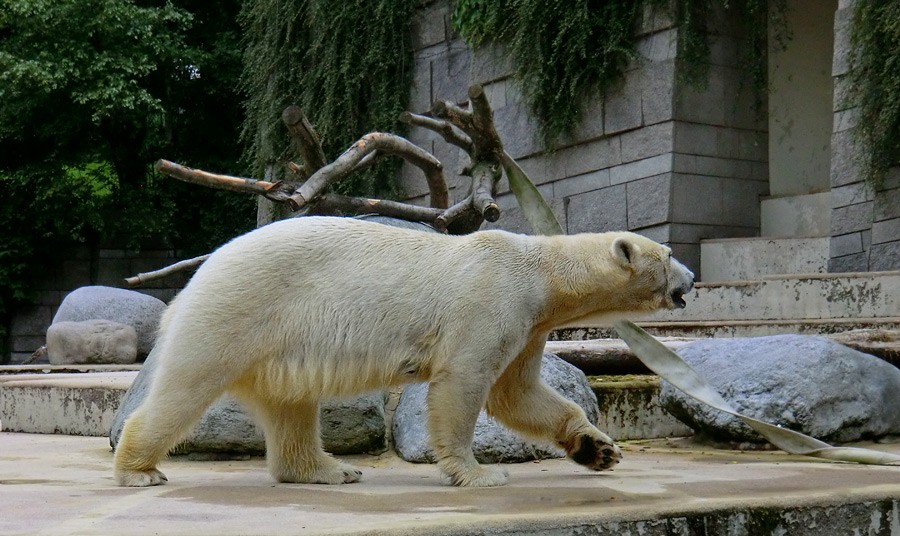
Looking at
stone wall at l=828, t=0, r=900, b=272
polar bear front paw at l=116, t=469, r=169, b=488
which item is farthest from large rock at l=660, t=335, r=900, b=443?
stone wall at l=828, t=0, r=900, b=272

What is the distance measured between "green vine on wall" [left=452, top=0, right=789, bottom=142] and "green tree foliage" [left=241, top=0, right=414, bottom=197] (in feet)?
9.67

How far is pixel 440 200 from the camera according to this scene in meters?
6.89

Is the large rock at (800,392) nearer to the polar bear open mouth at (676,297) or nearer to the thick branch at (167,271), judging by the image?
the polar bear open mouth at (676,297)

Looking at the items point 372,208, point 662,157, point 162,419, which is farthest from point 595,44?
point 162,419

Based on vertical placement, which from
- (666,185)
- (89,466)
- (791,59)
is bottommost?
(89,466)

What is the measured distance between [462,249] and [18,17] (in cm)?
1550

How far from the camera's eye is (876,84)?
8484 mm

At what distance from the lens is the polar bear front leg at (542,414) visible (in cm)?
396

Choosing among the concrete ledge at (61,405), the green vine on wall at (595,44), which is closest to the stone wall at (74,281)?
the green vine on wall at (595,44)

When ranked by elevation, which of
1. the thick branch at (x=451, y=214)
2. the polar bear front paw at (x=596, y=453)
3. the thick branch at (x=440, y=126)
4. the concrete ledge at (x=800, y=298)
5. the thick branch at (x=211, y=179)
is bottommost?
the polar bear front paw at (x=596, y=453)

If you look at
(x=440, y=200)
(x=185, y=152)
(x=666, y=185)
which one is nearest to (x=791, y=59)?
(x=666, y=185)

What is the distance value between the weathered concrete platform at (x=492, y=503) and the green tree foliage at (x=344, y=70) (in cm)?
1031

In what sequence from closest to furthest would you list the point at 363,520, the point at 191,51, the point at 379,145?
the point at 363,520
the point at 379,145
the point at 191,51

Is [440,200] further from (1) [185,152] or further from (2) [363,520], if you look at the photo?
(1) [185,152]
